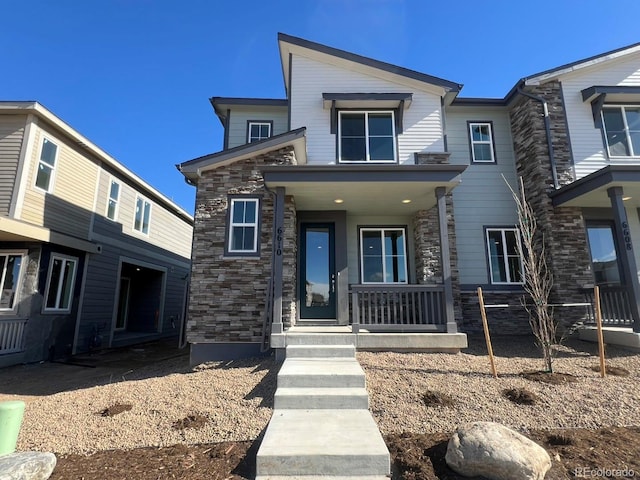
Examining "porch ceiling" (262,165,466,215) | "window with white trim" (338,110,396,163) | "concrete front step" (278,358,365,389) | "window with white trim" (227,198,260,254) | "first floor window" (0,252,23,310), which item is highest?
"window with white trim" (338,110,396,163)

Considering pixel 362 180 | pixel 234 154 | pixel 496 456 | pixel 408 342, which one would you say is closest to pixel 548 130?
pixel 362 180

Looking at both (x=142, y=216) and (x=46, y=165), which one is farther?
(x=142, y=216)

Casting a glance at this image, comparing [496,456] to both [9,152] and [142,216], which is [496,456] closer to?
[9,152]

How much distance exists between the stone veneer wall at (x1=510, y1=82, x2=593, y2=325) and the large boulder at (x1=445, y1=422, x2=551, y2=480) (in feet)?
21.4

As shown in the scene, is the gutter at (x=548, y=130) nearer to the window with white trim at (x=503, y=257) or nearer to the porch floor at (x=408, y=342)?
the window with white trim at (x=503, y=257)

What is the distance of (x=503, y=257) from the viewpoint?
30.2ft

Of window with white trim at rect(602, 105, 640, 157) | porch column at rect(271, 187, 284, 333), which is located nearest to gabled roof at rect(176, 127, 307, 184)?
porch column at rect(271, 187, 284, 333)

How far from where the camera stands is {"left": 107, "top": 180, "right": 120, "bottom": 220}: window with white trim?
12183 mm

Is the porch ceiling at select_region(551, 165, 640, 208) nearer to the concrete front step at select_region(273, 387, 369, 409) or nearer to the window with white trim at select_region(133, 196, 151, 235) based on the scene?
the concrete front step at select_region(273, 387, 369, 409)

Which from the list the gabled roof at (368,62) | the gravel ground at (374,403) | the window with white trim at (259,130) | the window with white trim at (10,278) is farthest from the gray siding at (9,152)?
the gabled roof at (368,62)

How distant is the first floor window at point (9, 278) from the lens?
869 cm

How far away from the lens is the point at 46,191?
9.54m

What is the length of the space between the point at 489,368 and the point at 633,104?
9132mm

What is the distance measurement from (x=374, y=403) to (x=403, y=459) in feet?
3.74
